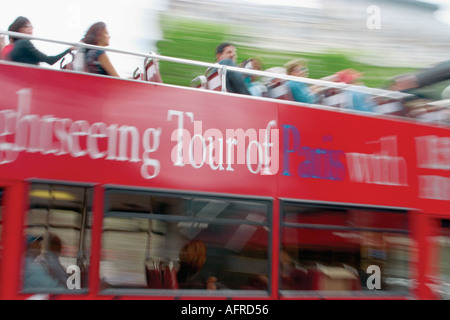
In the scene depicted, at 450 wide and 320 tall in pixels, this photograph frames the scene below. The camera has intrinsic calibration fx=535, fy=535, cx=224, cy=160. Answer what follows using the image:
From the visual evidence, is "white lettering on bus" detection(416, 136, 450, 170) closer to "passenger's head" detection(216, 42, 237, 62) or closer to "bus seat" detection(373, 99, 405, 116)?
"bus seat" detection(373, 99, 405, 116)

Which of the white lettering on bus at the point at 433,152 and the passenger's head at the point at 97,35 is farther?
the white lettering on bus at the point at 433,152

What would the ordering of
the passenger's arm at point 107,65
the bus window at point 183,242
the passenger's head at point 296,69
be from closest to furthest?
the bus window at point 183,242 < the passenger's arm at point 107,65 < the passenger's head at point 296,69

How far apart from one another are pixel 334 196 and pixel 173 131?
5.58 ft

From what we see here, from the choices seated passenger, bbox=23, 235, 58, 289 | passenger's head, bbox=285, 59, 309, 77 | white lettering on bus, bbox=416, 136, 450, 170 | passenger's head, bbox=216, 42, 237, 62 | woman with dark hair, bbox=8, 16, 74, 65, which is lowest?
seated passenger, bbox=23, 235, 58, 289

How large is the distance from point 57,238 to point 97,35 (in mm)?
1855

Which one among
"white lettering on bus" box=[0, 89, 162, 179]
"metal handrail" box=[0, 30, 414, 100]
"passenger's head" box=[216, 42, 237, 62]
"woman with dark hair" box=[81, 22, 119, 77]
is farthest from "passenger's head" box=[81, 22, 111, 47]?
"passenger's head" box=[216, 42, 237, 62]

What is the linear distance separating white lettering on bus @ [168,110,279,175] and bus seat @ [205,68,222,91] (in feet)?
2.03

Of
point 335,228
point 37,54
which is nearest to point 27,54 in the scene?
point 37,54

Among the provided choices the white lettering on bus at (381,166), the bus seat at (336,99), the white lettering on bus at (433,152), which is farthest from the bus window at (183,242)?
the white lettering on bus at (433,152)

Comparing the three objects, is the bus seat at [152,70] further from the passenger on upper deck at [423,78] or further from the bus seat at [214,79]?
the passenger on upper deck at [423,78]

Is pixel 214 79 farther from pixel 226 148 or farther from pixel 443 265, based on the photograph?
pixel 443 265

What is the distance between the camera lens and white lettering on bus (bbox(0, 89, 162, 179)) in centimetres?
400

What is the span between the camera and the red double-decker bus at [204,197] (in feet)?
13.3

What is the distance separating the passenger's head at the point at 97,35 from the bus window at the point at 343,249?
2.21m
